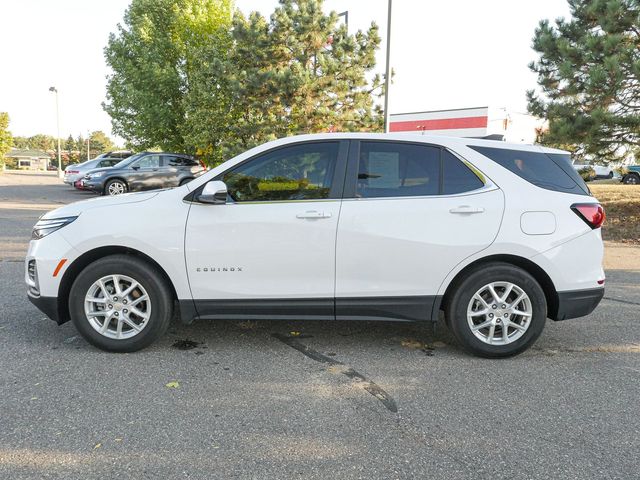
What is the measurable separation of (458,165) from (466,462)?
2328 millimetres

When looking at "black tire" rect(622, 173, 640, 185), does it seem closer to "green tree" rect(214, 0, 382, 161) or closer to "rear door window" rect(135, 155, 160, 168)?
"green tree" rect(214, 0, 382, 161)

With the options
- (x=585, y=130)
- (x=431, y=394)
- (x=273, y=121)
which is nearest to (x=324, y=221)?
(x=431, y=394)

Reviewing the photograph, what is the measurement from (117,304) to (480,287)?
2868 millimetres

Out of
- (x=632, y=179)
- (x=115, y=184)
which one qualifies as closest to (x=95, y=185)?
(x=115, y=184)

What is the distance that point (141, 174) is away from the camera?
18797 mm

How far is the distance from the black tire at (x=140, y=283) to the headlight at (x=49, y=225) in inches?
16.4

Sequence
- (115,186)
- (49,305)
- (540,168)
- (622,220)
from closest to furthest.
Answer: (49,305) < (540,168) < (622,220) < (115,186)

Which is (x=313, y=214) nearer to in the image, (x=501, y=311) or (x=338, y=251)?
(x=338, y=251)

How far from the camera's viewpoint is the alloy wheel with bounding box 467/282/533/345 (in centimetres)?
407

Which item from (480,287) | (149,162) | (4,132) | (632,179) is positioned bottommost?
(480,287)

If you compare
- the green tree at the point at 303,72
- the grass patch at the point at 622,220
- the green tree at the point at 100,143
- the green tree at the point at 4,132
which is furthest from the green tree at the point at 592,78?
the green tree at the point at 100,143

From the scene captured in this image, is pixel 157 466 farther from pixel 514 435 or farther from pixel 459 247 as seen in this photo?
pixel 459 247

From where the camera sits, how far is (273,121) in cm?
1759

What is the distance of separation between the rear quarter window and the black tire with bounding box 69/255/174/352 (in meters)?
2.78
